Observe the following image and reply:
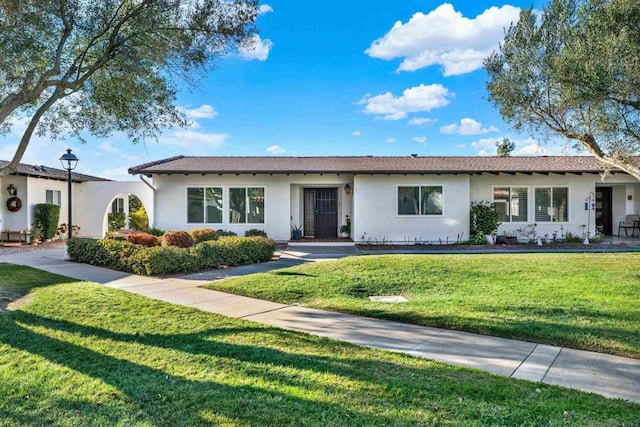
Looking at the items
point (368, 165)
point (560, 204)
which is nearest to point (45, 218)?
point (368, 165)

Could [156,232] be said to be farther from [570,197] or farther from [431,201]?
[570,197]

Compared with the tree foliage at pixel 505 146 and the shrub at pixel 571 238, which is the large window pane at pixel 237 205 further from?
the tree foliage at pixel 505 146

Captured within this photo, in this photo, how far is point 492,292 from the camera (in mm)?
8109

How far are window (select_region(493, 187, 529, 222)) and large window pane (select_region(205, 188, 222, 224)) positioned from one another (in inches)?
469

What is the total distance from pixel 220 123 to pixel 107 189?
265 inches

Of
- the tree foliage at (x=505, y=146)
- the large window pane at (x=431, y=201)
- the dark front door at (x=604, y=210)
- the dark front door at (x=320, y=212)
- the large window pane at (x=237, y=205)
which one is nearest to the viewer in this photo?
the large window pane at (x=431, y=201)

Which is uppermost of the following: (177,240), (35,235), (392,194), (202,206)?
(392,194)

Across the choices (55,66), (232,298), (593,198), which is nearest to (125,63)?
→ (55,66)

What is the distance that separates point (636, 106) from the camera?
7.71 m

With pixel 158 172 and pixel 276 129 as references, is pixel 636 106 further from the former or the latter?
pixel 276 129

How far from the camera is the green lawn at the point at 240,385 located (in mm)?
3127

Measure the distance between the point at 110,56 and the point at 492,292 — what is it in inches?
345

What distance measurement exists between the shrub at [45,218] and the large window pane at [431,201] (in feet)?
54.7

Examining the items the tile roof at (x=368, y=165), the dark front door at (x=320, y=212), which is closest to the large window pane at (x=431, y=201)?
the tile roof at (x=368, y=165)
